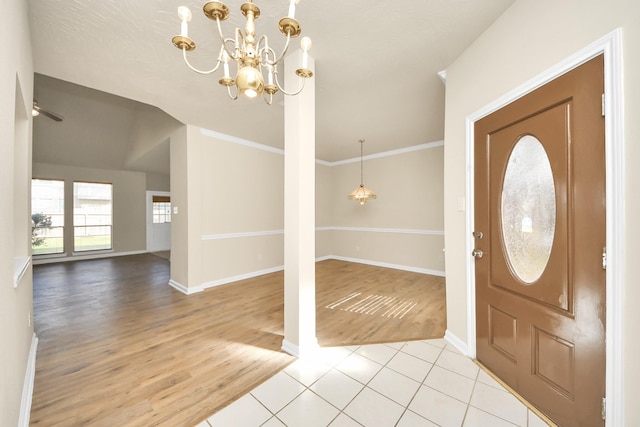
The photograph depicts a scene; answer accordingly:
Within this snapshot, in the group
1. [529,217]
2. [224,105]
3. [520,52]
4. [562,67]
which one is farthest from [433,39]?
[224,105]

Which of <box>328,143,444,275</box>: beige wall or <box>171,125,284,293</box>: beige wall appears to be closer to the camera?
<box>171,125,284,293</box>: beige wall

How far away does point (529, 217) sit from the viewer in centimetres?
159

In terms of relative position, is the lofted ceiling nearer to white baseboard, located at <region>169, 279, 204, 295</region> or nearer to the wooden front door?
the wooden front door

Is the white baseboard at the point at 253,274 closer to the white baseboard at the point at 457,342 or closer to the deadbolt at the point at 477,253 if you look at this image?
the white baseboard at the point at 457,342

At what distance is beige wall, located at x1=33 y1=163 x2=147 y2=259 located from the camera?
21.1ft

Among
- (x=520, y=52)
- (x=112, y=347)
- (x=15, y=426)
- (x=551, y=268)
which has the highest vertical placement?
(x=520, y=52)

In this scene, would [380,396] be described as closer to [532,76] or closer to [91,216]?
[532,76]

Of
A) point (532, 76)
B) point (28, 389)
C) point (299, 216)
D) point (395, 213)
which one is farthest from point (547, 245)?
point (395, 213)

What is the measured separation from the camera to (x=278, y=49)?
6.88 feet

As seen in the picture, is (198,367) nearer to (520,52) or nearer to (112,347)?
(112,347)

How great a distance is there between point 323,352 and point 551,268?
6.13 feet

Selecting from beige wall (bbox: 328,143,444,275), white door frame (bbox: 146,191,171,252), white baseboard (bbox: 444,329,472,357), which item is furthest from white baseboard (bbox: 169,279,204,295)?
white door frame (bbox: 146,191,171,252)

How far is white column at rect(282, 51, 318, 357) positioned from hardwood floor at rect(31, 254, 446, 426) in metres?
0.26

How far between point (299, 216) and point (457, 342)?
195 centimetres
